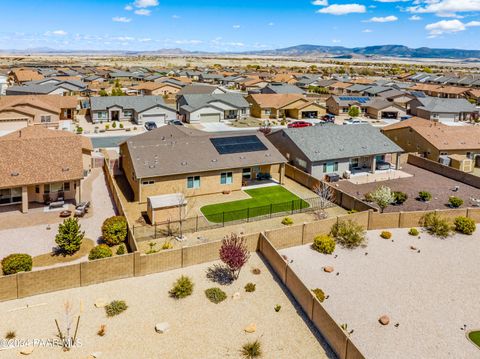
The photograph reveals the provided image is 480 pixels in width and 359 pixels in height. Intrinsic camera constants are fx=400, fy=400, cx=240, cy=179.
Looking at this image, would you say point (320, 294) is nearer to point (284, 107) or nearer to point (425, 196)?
point (425, 196)

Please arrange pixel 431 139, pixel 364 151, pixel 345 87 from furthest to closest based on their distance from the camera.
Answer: pixel 345 87, pixel 431 139, pixel 364 151

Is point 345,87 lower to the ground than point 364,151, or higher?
higher

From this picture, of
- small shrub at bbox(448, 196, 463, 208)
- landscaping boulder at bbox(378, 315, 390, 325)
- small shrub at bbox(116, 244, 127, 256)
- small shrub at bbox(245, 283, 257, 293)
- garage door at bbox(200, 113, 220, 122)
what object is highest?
garage door at bbox(200, 113, 220, 122)

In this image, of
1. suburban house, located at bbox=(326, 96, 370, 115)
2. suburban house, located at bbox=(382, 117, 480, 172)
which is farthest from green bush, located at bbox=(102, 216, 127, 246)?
suburban house, located at bbox=(326, 96, 370, 115)

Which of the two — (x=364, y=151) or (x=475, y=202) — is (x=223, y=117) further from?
(x=475, y=202)

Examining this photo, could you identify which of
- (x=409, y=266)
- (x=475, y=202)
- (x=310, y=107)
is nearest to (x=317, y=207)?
(x=409, y=266)

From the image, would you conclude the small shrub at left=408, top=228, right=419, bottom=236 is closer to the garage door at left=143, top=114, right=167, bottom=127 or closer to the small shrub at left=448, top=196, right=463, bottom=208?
the small shrub at left=448, top=196, right=463, bottom=208

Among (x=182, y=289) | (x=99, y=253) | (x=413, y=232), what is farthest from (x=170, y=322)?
(x=413, y=232)
